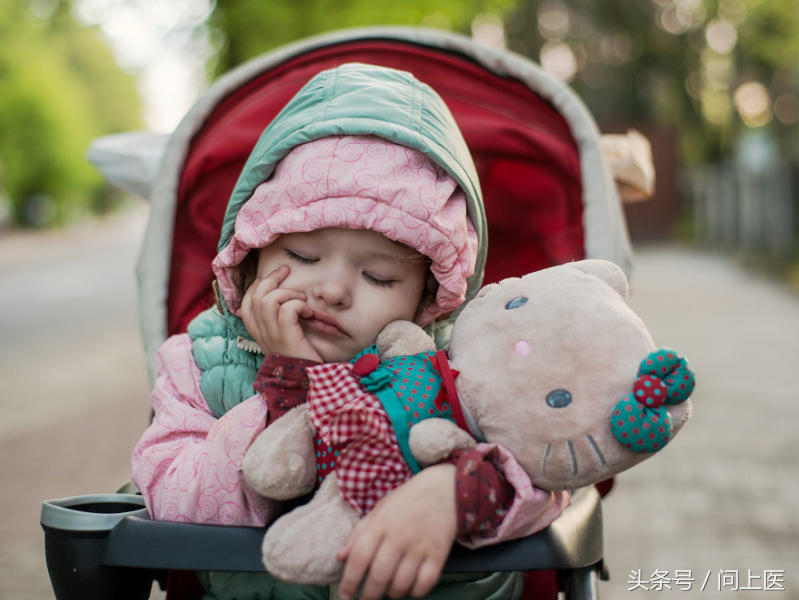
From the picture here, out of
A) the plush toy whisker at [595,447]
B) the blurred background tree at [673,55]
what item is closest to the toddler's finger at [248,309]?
the plush toy whisker at [595,447]

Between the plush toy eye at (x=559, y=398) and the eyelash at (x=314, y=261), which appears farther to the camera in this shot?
the eyelash at (x=314, y=261)

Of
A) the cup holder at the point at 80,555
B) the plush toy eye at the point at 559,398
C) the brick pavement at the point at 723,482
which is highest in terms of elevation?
the plush toy eye at the point at 559,398

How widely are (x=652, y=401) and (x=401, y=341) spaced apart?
469 millimetres

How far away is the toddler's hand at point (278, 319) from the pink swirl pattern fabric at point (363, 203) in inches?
4.4

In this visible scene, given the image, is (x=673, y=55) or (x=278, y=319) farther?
(x=673, y=55)

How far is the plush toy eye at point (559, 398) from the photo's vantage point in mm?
1173

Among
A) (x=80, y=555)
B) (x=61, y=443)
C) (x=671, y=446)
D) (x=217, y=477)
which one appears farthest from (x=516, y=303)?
(x=61, y=443)

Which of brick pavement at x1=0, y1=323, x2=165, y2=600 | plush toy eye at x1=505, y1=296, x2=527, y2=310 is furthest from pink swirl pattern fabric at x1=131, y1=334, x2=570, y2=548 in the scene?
brick pavement at x1=0, y1=323, x2=165, y2=600

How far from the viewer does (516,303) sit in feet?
4.18

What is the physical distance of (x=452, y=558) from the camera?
117cm

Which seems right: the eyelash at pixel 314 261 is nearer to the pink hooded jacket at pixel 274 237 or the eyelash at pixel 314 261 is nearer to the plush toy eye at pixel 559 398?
the pink hooded jacket at pixel 274 237

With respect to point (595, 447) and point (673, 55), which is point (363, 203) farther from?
point (673, 55)

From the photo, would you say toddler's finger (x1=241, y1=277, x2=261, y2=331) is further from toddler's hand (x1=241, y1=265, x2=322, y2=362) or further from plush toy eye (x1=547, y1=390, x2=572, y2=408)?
plush toy eye (x1=547, y1=390, x2=572, y2=408)

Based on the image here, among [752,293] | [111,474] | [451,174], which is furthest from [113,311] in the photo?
[451,174]
